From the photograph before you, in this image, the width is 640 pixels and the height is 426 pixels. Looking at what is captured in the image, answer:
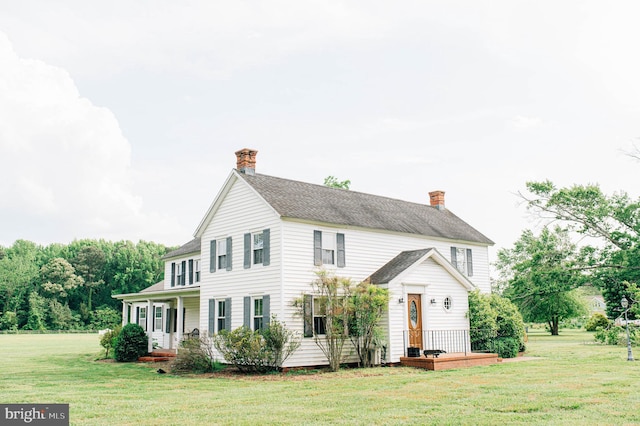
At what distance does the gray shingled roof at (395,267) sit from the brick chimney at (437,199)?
8.10 m

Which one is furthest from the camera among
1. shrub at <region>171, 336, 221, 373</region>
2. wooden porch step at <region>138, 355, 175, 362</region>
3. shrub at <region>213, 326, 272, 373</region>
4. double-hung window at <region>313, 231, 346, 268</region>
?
wooden porch step at <region>138, 355, 175, 362</region>

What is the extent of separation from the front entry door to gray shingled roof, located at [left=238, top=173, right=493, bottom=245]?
3199 mm

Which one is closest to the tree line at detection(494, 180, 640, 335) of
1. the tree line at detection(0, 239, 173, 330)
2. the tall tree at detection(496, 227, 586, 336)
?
the tall tree at detection(496, 227, 586, 336)

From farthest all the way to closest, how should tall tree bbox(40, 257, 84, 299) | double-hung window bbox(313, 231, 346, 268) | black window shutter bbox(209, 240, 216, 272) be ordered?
1. tall tree bbox(40, 257, 84, 299)
2. black window shutter bbox(209, 240, 216, 272)
3. double-hung window bbox(313, 231, 346, 268)

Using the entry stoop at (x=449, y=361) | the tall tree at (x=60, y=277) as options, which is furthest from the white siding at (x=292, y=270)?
the tall tree at (x=60, y=277)

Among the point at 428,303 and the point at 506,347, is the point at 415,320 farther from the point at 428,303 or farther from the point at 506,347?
the point at 506,347

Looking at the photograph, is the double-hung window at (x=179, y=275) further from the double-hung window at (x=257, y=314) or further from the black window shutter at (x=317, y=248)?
the black window shutter at (x=317, y=248)

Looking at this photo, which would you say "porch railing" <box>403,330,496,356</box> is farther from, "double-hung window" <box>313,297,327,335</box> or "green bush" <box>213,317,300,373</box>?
"green bush" <box>213,317,300,373</box>

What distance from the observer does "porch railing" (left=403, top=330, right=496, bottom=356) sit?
2078cm

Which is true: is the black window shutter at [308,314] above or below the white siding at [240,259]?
below

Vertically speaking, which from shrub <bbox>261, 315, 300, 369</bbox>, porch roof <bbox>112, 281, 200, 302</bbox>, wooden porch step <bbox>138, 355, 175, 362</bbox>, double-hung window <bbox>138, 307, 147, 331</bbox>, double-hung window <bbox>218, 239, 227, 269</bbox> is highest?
double-hung window <bbox>218, 239, 227, 269</bbox>

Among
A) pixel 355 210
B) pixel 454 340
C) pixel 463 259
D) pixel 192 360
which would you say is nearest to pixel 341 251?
pixel 355 210

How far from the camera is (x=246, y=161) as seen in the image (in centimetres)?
2245

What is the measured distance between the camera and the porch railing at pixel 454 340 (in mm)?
20781
